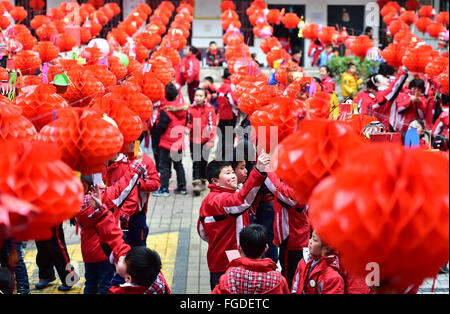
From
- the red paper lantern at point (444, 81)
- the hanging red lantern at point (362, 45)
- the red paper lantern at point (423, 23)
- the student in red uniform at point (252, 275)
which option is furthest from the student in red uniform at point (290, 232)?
the red paper lantern at point (423, 23)

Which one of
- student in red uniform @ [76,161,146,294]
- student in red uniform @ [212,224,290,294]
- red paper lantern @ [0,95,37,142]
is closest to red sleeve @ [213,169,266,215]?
student in red uniform @ [212,224,290,294]

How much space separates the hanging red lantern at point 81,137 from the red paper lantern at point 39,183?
1.99 feet

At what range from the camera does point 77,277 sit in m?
5.82

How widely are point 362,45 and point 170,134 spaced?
4996 mm

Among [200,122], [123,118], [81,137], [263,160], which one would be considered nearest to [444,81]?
[263,160]

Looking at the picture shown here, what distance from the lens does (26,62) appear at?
23.4ft

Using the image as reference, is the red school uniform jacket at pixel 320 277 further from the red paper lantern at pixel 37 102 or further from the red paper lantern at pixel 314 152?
the red paper lantern at pixel 37 102

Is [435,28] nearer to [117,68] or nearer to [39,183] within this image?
[117,68]

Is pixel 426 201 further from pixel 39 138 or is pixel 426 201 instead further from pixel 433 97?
pixel 433 97

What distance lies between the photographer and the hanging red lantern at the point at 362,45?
38.6 feet

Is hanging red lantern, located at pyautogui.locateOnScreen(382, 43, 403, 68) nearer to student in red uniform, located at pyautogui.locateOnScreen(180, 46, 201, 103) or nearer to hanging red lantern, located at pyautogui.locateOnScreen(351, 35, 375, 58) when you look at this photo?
hanging red lantern, located at pyautogui.locateOnScreen(351, 35, 375, 58)

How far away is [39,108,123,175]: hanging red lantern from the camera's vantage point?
2992 mm

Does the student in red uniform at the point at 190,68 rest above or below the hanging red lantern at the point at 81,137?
below

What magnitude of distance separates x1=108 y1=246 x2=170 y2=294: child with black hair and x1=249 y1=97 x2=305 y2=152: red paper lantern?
3.20 feet
